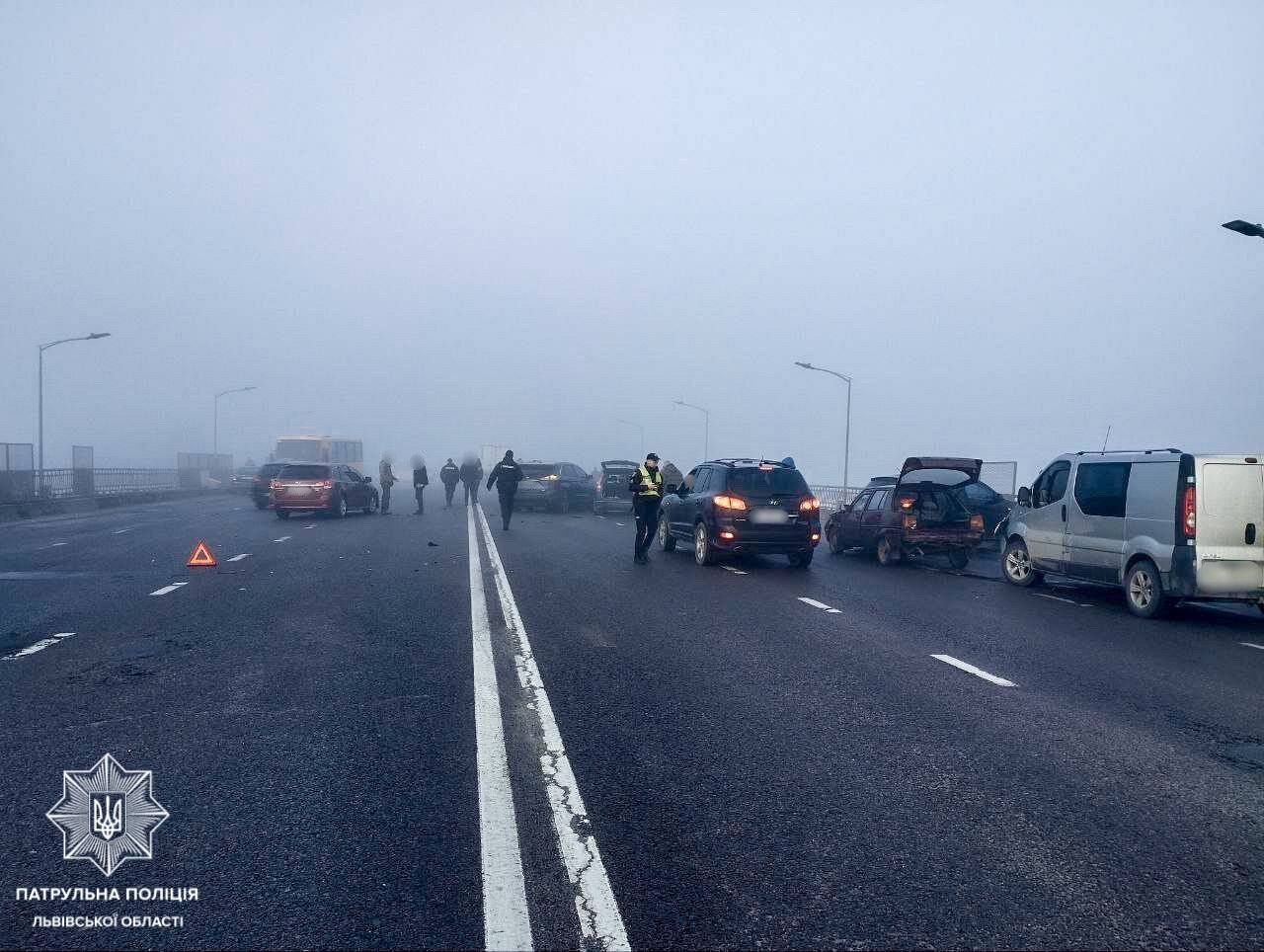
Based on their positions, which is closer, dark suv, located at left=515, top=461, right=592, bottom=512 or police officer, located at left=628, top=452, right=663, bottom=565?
police officer, located at left=628, top=452, right=663, bottom=565

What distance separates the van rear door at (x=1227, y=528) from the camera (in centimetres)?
1084

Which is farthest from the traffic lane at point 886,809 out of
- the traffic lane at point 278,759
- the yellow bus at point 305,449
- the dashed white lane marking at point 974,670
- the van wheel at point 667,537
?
the yellow bus at point 305,449

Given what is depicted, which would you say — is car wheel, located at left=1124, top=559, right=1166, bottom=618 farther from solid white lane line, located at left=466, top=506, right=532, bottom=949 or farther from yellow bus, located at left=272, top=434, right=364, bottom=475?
yellow bus, located at left=272, top=434, right=364, bottom=475

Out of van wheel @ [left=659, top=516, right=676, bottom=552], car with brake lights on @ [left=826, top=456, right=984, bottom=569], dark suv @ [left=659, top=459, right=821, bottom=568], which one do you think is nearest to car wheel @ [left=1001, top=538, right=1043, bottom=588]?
car with brake lights on @ [left=826, top=456, right=984, bottom=569]

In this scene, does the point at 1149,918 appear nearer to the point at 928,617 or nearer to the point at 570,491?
the point at 928,617

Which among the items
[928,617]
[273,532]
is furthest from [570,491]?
[928,617]

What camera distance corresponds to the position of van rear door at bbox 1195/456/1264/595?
10.8 metres

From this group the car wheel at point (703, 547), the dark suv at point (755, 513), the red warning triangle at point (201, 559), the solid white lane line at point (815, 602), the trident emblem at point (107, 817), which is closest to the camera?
the trident emblem at point (107, 817)

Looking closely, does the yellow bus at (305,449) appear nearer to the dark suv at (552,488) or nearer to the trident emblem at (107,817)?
the dark suv at (552,488)

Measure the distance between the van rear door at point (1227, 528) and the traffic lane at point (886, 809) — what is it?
4.79 metres

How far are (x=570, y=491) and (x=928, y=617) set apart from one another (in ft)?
86.3

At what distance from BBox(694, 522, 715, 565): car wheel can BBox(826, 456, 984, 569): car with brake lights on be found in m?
3.52

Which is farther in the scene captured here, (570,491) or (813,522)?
(570,491)

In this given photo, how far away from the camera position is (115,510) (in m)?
36.6
